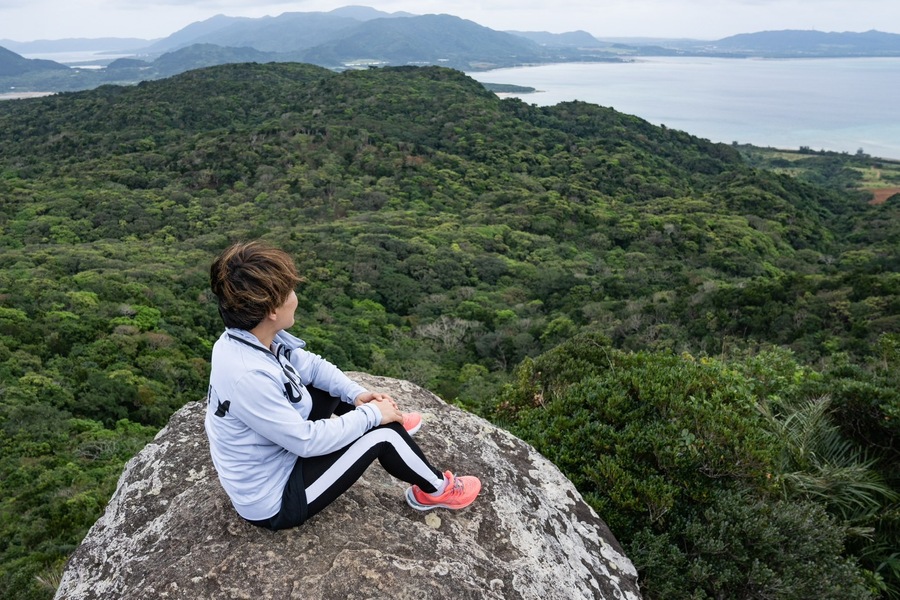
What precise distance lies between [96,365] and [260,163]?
46.4m

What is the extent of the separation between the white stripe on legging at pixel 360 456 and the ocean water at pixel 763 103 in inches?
4312

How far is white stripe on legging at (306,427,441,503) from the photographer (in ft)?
8.28

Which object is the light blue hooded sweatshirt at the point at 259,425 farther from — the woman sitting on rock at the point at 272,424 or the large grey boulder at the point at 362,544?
the large grey boulder at the point at 362,544

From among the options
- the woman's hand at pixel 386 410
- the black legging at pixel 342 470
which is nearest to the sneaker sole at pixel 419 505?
the black legging at pixel 342 470

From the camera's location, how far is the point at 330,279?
3794cm

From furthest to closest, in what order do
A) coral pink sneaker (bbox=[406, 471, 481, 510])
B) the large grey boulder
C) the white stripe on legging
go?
coral pink sneaker (bbox=[406, 471, 481, 510]), the white stripe on legging, the large grey boulder

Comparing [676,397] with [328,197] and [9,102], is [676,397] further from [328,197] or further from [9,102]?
[9,102]

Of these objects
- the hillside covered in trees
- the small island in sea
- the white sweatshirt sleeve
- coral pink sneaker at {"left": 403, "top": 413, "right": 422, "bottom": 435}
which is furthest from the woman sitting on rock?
the small island in sea

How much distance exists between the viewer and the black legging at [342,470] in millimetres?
2488

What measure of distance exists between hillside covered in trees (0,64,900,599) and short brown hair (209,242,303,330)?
2522 millimetres

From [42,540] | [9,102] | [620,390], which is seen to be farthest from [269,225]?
[9,102]

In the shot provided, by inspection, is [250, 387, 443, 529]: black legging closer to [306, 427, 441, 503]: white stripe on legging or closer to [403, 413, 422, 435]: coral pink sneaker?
[306, 427, 441, 503]: white stripe on legging

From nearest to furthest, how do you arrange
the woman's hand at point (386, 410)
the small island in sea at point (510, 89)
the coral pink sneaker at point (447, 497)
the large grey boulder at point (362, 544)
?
the large grey boulder at point (362, 544)
the woman's hand at point (386, 410)
the coral pink sneaker at point (447, 497)
the small island in sea at point (510, 89)

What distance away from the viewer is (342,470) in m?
2.54
